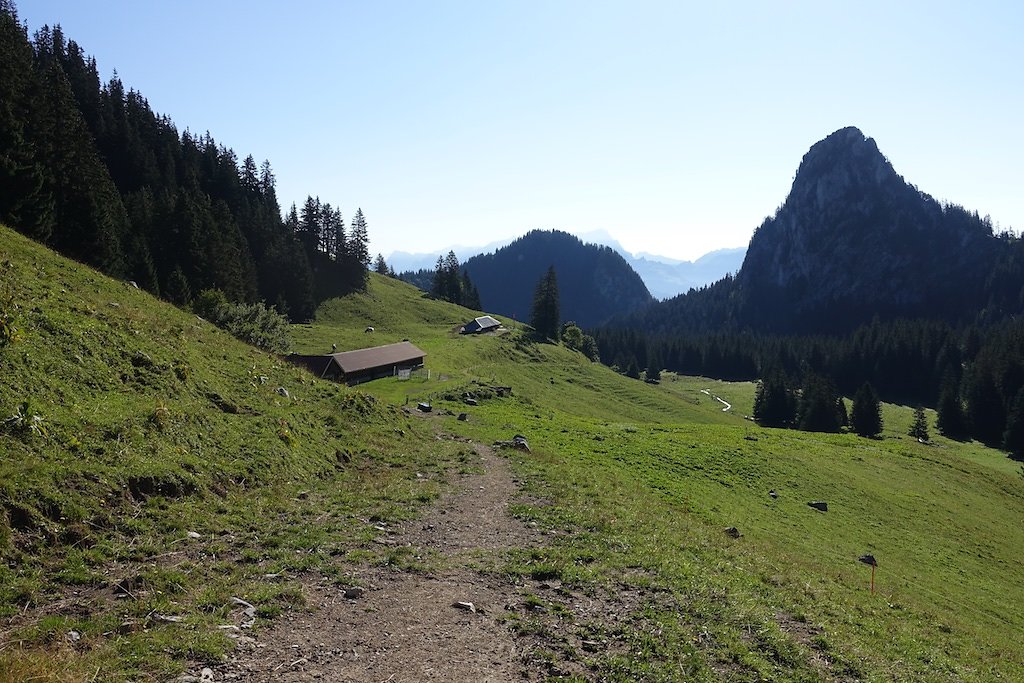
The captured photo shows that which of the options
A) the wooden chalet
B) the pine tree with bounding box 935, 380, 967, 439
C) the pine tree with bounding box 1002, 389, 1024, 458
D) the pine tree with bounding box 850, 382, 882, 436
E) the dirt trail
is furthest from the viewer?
the pine tree with bounding box 935, 380, 967, 439

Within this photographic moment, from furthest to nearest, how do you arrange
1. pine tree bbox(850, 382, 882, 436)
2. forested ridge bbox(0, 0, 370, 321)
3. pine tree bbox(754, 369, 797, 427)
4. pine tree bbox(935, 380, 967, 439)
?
pine tree bbox(754, 369, 797, 427) < pine tree bbox(935, 380, 967, 439) < pine tree bbox(850, 382, 882, 436) < forested ridge bbox(0, 0, 370, 321)

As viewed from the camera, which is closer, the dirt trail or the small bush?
the dirt trail

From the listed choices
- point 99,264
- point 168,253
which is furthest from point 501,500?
point 168,253

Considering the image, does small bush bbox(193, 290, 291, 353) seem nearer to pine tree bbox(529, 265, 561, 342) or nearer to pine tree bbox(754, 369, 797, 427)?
pine tree bbox(529, 265, 561, 342)

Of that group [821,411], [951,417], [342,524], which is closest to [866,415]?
[821,411]

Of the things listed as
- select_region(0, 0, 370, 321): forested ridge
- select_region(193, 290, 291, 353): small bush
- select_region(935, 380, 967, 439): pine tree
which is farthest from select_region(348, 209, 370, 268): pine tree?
select_region(935, 380, 967, 439): pine tree

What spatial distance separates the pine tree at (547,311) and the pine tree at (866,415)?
204 feet

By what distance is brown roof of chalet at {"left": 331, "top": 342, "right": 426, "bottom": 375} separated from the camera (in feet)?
216

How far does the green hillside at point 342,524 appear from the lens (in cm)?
1041

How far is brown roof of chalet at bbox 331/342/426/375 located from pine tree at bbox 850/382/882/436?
80301 mm

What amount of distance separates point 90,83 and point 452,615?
144m

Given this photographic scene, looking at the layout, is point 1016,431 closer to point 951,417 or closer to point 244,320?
point 951,417

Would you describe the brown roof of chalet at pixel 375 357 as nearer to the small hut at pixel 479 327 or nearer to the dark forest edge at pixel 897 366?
the small hut at pixel 479 327

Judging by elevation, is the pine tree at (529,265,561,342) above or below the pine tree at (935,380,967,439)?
above
